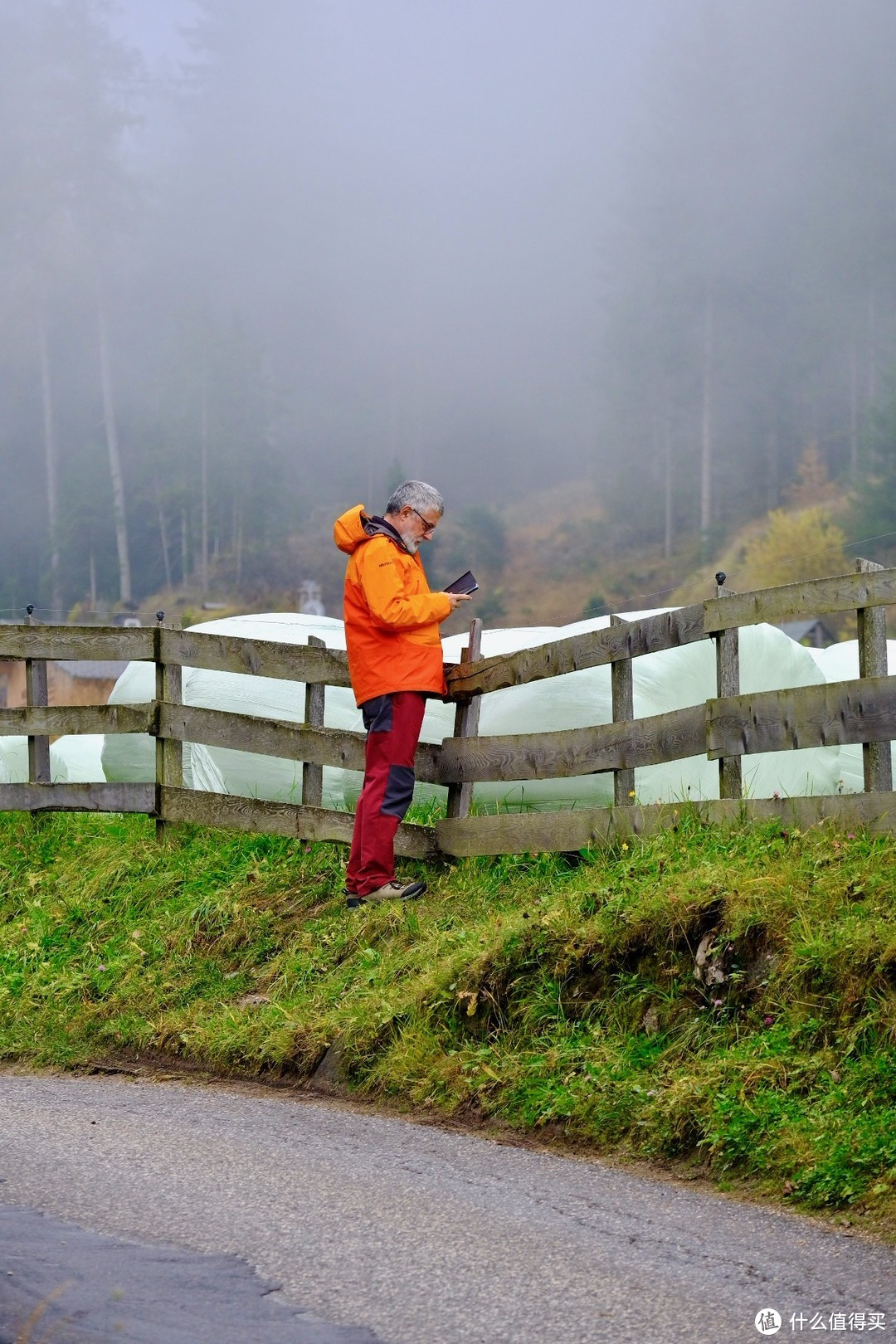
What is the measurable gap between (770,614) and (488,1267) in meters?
3.18

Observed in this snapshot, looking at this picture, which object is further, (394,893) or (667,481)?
(667,481)

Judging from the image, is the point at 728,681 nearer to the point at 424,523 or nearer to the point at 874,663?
the point at 874,663

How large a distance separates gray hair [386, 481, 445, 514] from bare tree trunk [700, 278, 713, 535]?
75.8m

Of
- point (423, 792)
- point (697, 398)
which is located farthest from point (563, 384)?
point (423, 792)

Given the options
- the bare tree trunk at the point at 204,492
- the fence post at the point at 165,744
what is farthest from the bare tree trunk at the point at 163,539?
the fence post at the point at 165,744

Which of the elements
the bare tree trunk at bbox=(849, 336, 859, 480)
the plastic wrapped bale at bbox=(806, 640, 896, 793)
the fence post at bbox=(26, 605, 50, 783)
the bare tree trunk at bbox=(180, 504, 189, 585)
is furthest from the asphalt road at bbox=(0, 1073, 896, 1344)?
the bare tree trunk at bbox=(180, 504, 189, 585)

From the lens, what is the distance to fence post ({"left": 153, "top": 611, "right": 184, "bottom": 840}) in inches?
350

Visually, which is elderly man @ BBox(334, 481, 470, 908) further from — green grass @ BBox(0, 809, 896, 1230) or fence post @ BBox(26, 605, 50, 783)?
fence post @ BBox(26, 605, 50, 783)

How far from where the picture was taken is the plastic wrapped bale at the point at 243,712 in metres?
9.16

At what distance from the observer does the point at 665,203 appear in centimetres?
9394

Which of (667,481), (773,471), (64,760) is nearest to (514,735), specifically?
(64,760)

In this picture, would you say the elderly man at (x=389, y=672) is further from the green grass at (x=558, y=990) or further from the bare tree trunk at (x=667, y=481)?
the bare tree trunk at (x=667, y=481)

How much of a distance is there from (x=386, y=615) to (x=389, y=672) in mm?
302

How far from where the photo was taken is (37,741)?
31.4 ft
